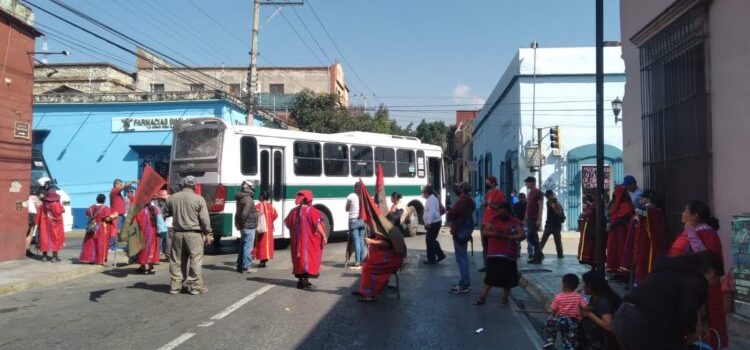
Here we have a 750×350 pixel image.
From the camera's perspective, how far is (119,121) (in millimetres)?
25609

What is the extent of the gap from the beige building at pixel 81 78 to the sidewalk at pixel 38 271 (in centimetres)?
2071

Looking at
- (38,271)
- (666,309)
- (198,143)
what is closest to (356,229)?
(198,143)

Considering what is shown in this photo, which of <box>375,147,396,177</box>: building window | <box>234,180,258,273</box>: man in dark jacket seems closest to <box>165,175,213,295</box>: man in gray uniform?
<box>234,180,258,273</box>: man in dark jacket

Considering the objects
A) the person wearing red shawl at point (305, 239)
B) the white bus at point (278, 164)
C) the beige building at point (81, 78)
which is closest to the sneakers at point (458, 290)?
the person wearing red shawl at point (305, 239)

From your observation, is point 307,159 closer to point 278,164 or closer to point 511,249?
point 278,164

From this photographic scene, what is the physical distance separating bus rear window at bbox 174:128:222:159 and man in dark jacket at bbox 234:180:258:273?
11.6 feet

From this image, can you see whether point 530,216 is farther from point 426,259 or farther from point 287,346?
point 287,346

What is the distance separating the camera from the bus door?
50.9 ft

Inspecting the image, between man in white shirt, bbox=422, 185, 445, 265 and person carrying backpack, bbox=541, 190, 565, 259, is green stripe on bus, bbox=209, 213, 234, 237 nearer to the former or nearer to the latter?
man in white shirt, bbox=422, 185, 445, 265

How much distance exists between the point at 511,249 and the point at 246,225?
5454mm

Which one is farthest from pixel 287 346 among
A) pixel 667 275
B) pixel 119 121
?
pixel 119 121

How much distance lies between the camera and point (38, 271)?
37.8 ft

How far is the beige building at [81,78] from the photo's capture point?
106 ft

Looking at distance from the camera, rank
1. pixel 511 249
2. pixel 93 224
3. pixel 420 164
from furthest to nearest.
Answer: pixel 420 164, pixel 93 224, pixel 511 249
